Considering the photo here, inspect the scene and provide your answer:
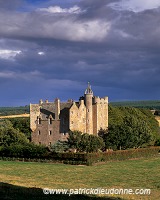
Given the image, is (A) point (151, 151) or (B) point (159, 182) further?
(A) point (151, 151)

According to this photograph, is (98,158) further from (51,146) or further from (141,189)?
(141,189)

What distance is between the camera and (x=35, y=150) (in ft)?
216

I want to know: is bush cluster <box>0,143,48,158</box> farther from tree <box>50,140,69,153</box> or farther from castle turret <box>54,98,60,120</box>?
castle turret <box>54,98,60,120</box>

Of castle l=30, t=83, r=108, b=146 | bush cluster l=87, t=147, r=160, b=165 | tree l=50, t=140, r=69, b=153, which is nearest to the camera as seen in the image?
bush cluster l=87, t=147, r=160, b=165

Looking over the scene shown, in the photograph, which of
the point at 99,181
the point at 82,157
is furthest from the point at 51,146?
the point at 99,181

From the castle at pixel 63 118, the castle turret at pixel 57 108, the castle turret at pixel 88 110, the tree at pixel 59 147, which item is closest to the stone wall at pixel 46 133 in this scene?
the castle at pixel 63 118

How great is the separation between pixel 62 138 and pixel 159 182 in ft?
118

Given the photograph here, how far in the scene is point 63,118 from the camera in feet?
243

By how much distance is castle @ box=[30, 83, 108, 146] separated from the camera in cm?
7356

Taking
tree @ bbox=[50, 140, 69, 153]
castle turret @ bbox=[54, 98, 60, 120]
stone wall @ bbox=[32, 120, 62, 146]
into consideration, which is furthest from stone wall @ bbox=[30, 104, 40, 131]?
tree @ bbox=[50, 140, 69, 153]

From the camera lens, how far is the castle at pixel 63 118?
7356cm

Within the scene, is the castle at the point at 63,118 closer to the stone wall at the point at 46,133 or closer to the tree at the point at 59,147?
the stone wall at the point at 46,133

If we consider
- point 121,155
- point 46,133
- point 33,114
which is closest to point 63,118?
point 46,133

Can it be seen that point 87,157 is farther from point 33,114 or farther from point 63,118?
point 33,114
